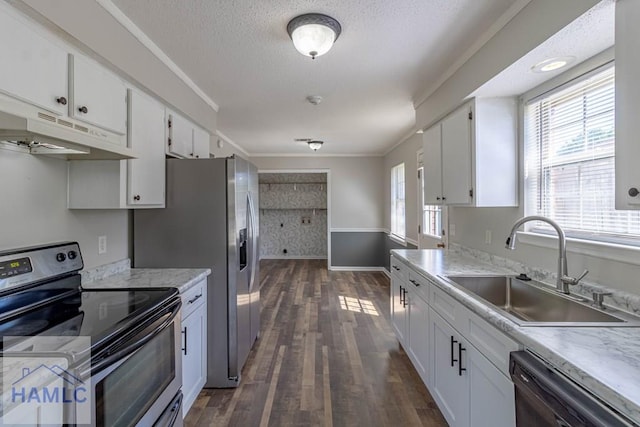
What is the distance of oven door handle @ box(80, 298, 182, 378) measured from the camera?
1.06 meters

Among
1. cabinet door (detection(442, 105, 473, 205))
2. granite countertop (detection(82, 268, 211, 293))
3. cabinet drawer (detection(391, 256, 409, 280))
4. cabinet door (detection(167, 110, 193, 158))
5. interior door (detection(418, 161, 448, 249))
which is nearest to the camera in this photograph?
granite countertop (detection(82, 268, 211, 293))

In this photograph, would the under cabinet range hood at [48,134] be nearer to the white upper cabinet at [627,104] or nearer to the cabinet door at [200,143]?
the cabinet door at [200,143]

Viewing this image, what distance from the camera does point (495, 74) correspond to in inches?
75.7

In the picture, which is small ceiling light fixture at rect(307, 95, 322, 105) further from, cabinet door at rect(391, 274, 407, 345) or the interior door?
cabinet door at rect(391, 274, 407, 345)

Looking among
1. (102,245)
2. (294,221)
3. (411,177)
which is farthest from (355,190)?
(102,245)

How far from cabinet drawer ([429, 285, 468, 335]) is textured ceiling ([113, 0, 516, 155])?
1.63 meters

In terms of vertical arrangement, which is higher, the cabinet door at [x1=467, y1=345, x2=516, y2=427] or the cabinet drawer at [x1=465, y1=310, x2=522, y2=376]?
the cabinet drawer at [x1=465, y1=310, x2=522, y2=376]

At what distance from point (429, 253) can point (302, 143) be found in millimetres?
3351

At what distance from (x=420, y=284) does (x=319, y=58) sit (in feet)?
5.99

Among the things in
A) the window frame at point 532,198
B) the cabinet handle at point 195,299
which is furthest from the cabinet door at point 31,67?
the window frame at point 532,198

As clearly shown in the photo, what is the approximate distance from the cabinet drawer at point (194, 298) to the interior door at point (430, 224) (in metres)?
2.50

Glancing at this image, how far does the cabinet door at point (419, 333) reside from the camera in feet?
7.20

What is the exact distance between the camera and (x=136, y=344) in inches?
51.1

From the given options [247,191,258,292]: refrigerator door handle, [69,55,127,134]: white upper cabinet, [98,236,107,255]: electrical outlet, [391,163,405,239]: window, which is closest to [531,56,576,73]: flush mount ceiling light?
[247,191,258,292]: refrigerator door handle
